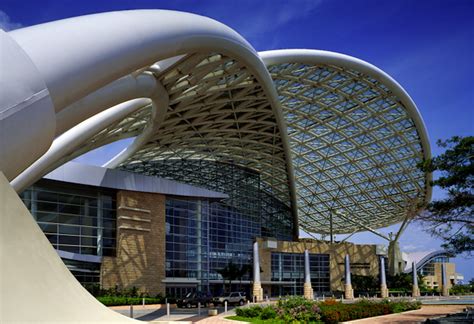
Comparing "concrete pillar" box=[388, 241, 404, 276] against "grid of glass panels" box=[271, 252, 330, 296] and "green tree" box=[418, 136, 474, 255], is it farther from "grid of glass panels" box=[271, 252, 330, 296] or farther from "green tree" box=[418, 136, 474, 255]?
"green tree" box=[418, 136, 474, 255]

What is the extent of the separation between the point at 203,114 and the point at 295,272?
35.4 metres

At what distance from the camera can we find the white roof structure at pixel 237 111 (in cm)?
1280

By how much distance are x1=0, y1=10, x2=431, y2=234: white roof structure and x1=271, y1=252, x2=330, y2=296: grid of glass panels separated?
9301 millimetres

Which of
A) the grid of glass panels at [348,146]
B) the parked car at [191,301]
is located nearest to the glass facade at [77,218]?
the parked car at [191,301]

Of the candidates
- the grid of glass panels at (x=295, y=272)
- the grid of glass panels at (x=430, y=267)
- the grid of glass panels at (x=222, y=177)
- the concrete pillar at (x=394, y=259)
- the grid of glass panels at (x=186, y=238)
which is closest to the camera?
the grid of glass panels at (x=186, y=238)

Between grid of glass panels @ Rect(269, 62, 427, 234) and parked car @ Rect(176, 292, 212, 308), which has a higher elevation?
grid of glass panels @ Rect(269, 62, 427, 234)

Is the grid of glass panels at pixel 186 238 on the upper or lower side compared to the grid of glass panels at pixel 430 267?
upper

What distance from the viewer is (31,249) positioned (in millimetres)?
9195

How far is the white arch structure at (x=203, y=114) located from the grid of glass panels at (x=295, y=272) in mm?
9448

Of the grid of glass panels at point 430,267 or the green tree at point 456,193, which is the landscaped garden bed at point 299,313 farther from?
the grid of glass panels at point 430,267

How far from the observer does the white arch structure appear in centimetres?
994

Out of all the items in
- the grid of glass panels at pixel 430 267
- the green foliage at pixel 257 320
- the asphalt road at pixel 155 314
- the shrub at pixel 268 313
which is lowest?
the grid of glass panels at pixel 430 267

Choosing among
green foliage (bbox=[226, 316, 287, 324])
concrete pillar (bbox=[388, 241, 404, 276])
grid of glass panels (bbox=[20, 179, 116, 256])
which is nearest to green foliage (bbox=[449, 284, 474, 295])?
concrete pillar (bbox=[388, 241, 404, 276])

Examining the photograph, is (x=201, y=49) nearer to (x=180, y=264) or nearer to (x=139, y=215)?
(x=139, y=215)
